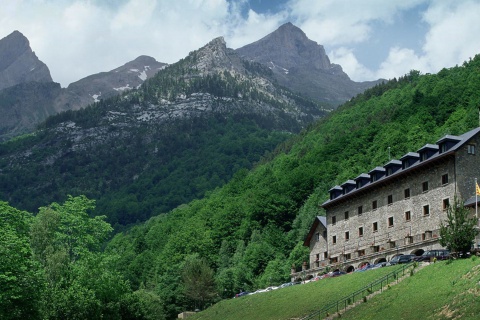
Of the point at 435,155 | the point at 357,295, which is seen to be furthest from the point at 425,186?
the point at 357,295

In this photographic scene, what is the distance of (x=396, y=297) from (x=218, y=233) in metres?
91.1

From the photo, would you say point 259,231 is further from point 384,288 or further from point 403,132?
point 384,288

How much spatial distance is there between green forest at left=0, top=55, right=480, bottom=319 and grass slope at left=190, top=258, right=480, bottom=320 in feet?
47.3

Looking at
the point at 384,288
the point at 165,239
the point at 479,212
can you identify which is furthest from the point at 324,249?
the point at 165,239

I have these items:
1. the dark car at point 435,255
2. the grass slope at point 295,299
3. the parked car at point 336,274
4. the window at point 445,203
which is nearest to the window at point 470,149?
the window at point 445,203

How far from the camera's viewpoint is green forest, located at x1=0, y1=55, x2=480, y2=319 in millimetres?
62531

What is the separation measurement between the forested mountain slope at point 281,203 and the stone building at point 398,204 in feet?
37.8

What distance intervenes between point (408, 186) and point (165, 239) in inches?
4204

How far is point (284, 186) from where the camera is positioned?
14175 centimetres

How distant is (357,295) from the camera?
54812 millimetres

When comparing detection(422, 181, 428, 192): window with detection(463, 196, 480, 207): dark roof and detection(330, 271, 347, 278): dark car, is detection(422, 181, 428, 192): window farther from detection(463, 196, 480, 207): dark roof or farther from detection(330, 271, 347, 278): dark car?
detection(330, 271, 347, 278): dark car

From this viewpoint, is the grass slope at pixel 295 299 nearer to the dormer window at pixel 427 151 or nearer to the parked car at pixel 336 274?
the parked car at pixel 336 274

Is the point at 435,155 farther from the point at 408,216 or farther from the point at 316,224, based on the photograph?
the point at 316,224

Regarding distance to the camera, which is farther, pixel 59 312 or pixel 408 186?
pixel 408 186
